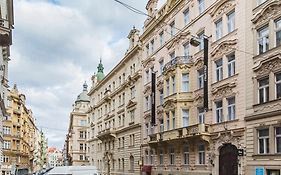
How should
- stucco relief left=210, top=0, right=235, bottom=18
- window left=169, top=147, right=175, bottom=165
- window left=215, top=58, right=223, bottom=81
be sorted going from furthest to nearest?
1. window left=169, top=147, right=175, bottom=165
2. window left=215, top=58, right=223, bottom=81
3. stucco relief left=210, top=0, right=235, bottom=18

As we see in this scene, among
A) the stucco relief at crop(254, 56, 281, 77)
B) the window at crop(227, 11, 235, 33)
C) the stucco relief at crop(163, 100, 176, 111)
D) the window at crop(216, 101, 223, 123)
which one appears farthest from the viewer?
the stucco relief at crop(163, 100, 176, 111)

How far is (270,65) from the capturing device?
23234 mm

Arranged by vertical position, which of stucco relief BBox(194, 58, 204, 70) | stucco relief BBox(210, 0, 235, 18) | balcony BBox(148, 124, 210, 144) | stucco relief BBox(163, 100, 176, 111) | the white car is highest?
stucco relief BBox(210, 0, 235, 18)

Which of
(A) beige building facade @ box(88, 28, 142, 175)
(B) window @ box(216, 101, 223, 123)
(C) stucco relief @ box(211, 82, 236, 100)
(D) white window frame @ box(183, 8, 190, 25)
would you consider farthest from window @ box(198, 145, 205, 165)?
(A) beige building facade @ box(88, 28, 142, 175)

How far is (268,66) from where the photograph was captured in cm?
2338

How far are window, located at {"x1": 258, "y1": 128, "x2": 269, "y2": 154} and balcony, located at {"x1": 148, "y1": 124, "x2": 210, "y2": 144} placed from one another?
5.59 metres

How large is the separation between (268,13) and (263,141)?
717 cm

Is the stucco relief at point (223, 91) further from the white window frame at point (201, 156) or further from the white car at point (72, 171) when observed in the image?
the white car at point (72, 171)

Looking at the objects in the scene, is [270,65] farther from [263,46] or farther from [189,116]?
[189,116]

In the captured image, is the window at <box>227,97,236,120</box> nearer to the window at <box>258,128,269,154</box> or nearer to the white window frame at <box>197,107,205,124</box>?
the window at <box>258,128,269,154</box>

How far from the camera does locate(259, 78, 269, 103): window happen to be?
77.3 ft

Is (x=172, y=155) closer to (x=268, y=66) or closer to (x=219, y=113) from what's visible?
(x=219, y=113)

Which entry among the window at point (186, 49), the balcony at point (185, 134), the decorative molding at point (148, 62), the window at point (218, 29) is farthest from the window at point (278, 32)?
the decorative molding at point (148, 62)

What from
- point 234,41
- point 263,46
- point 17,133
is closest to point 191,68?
point 234,41
